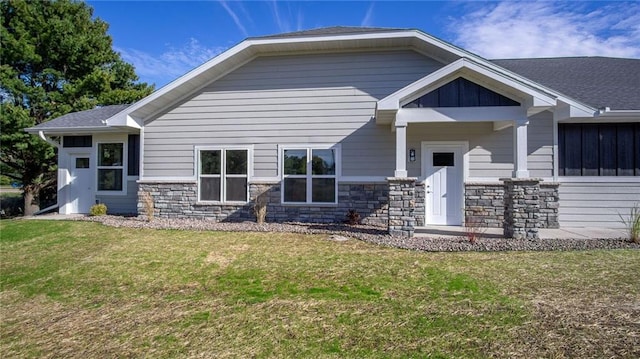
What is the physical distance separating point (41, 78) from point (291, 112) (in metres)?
16.5

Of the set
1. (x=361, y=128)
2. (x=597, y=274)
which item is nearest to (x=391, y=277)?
(x=597, y=274)

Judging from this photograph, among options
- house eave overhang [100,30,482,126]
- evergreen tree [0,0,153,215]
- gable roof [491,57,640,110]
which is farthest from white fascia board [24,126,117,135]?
gable roof [491,57,640,110]

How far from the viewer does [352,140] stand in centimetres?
898

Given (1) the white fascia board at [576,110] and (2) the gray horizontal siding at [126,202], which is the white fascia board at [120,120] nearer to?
(2) the gray horizontal siding at [126,202]

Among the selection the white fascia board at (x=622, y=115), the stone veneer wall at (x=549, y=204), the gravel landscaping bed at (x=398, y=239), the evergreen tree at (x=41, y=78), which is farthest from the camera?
the evergreen tree at (x=41, y=78)

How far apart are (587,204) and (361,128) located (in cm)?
628

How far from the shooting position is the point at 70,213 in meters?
11.0

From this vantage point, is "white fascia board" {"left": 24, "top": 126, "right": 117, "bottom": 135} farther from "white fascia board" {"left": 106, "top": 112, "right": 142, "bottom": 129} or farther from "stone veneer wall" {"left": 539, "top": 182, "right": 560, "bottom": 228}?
"stone veneer wall" {"left": 539, "top": 182, "right": 560, "bottom": 228}

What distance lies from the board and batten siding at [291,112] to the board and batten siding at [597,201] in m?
4.72

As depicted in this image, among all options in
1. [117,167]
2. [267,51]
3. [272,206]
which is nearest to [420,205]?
[272,206]

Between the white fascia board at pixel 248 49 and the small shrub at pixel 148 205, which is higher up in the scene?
the white fascia board at pixel 248 49

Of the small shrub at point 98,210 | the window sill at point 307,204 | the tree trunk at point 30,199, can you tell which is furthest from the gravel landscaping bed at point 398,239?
the tree trunk at point 30,199

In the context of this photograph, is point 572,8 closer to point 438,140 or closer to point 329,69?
point 438,140

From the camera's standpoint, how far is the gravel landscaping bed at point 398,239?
6.07 meters
